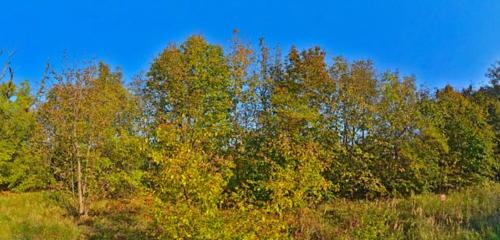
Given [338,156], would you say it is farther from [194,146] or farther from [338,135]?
[194,146]

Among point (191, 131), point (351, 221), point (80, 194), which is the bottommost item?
point (351, 221)

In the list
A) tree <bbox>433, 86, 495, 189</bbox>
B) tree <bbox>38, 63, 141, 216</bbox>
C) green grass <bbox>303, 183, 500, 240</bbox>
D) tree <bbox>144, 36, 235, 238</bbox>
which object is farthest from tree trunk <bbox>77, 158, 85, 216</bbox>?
tree <bbox>433, 86, 495, 189</bbox>

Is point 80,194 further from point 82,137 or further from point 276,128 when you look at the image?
point 276,128

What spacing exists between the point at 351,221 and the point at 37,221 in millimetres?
8336

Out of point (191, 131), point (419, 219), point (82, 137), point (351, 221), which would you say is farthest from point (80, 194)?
A: point (419, 219)

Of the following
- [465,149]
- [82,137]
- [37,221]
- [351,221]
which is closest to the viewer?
[351,221]

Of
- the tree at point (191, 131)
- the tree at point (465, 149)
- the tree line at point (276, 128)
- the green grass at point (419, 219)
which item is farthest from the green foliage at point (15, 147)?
the tree at point (465, 149)

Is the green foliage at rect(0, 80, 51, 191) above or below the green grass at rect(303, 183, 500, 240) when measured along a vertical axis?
A: above

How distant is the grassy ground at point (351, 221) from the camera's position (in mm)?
8953

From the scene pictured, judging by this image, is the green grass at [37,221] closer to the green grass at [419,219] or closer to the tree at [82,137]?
the tree at [82,137]

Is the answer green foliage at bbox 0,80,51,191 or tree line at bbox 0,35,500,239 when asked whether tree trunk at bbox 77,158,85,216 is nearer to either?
tree line at bbox 0,35,500,239

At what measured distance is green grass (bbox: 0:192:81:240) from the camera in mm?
11102

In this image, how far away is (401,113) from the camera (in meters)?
15.6

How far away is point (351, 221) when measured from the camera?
34.2ft
